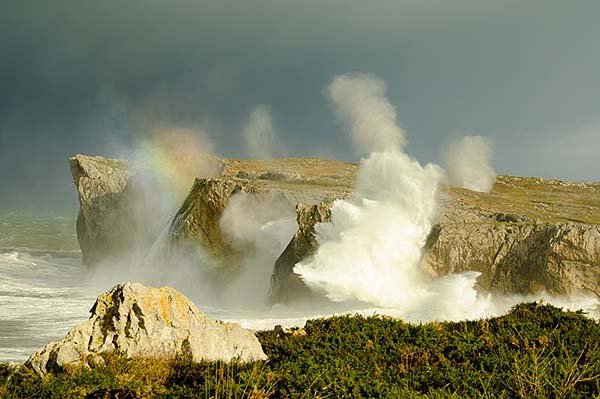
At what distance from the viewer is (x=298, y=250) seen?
2764 cm

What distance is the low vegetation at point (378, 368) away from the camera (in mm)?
6902

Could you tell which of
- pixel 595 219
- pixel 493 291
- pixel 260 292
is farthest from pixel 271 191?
pixel 595 219

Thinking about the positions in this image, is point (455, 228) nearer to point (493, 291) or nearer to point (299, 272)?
point (493, 291)

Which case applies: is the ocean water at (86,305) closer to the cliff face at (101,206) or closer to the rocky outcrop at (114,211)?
the rocky outcrop at (114,211)

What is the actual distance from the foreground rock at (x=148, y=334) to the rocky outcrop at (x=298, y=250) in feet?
55.1

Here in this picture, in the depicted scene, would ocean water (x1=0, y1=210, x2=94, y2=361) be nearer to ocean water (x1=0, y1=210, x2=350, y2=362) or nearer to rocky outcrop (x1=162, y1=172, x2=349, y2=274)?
ocean water (x1=0, y1=210, x2=350, y2=362)

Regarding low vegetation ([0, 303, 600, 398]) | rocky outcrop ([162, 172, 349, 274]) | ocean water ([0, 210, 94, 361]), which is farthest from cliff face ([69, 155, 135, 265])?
low vegetation ([0, 303, 600, 398])

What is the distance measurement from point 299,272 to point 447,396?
1914 cm

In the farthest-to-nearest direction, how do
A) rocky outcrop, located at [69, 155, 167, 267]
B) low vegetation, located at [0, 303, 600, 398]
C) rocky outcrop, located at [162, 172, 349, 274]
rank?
1. rocky outcrop, located at [69, 155, 167, 267]
2. rocky outcrop, located at [162, 172, 349, 274]
3. low vegetation, located at [0, 303, 600, 398]

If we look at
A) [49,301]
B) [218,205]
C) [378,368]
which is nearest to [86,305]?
[49,301]

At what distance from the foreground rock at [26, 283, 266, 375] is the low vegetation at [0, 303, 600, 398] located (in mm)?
469

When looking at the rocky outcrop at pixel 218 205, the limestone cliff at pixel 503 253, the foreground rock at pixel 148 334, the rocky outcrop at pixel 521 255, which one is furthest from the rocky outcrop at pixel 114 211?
the foreground rock at pixel 148 334

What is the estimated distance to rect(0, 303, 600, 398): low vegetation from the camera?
6.90 metres

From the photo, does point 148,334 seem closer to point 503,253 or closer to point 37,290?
point 503,253
